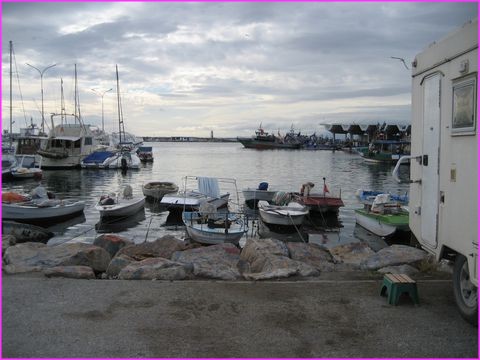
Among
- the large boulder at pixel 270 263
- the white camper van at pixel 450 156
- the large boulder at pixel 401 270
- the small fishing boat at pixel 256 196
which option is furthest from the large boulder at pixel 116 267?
the small fishing boat at pixel 256 196

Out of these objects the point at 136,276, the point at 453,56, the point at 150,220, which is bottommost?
the point at 150,220

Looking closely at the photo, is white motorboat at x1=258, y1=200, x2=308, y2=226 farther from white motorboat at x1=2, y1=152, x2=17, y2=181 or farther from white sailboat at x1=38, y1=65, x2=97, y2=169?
white sailboat at x1=38, y1=65, x2=97, y2=169

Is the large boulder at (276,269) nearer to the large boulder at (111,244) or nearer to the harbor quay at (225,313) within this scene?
the harbor quay at (225,313)

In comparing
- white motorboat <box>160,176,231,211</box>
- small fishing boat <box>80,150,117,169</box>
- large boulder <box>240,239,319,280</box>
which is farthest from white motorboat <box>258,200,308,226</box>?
small fishing boat <box>80,150,117,169</box>

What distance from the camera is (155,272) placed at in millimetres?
7609

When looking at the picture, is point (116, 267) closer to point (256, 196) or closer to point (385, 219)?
point (385, 219)

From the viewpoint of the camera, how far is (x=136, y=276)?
762 centimetres

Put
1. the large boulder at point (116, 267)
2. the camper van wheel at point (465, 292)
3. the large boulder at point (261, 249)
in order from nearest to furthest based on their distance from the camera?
the camper van wheel at point (465, 292), the large boulder at point (116, 267), the large boulder at point (261, 249)

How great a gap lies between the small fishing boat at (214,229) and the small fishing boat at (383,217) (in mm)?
5646

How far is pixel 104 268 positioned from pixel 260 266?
3026 millimetres

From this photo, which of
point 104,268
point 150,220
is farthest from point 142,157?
point 104,268

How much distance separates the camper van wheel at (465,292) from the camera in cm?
517

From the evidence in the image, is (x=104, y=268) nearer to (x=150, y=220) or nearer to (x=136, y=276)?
(x=136, y=276)

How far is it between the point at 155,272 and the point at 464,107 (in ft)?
16.4
